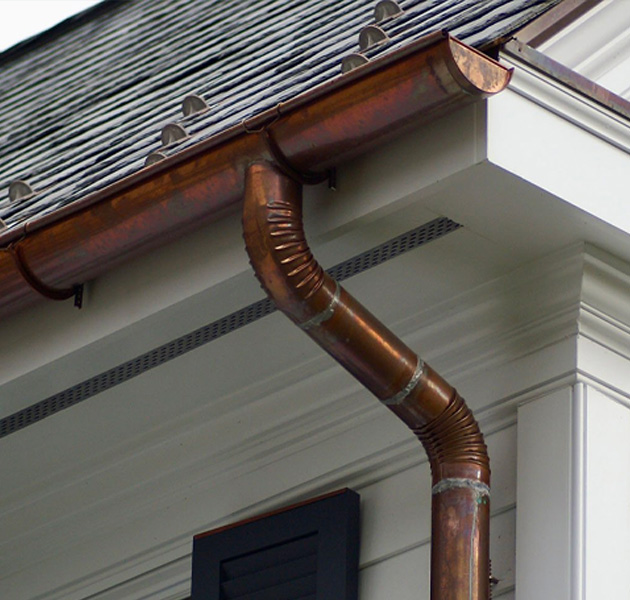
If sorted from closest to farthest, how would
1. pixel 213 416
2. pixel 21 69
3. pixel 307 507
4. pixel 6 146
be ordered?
pixel 307 507, pixel 213 416, pixel 6 146, pixel 21 69

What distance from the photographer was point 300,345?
14.3 ft

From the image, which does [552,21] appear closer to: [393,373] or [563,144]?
[563,144]

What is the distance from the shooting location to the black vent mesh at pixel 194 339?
155 inches

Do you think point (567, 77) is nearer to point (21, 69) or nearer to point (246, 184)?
point (246, 184)

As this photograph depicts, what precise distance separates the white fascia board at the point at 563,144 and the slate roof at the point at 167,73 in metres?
0.16

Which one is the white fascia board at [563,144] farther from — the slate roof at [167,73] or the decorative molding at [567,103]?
the slate roof at [167,73]

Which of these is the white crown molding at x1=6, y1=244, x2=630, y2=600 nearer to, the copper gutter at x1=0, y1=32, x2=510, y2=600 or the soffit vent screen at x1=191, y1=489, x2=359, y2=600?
the soffit vent screen at x1=191, y1=489, x2=359, y2=600

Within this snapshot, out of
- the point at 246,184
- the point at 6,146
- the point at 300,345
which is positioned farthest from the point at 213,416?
the point at 6,146

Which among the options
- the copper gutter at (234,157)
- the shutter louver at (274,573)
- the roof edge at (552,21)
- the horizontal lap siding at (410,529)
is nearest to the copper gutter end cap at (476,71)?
the copper gutter at (234,157)

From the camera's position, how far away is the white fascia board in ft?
11.8

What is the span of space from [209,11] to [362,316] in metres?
4.27

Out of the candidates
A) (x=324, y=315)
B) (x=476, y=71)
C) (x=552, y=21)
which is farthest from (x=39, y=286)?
(x=552, y=21)

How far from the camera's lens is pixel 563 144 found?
3699mm

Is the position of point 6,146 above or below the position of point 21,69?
below
